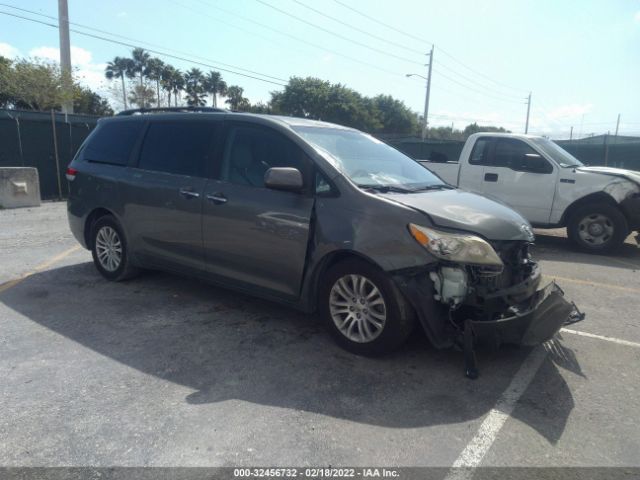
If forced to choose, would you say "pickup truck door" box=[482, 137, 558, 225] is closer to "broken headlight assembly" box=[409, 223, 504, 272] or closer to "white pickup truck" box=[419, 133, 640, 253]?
"white pickup truck" box=[419, 133, 640, 253]

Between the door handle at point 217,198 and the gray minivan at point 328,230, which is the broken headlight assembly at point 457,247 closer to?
the gray minivan at point 328,230

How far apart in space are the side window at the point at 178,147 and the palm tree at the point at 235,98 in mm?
66932

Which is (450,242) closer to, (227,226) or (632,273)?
(227,226)

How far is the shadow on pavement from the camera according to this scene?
315cm

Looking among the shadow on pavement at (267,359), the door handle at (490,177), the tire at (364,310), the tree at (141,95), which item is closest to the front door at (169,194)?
the shadow on pavement at (267,359)

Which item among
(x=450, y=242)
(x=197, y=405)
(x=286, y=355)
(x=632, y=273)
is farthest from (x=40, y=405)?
(x=632, y=273)

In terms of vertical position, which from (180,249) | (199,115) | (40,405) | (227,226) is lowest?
(40,405)

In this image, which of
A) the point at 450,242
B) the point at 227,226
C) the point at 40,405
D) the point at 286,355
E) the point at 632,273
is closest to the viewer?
the point at 40,405

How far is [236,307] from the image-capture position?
489 cm

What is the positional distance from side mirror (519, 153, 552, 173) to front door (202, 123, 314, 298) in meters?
5.59

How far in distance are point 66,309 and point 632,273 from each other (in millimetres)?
7076

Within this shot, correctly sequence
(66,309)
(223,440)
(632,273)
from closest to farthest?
(223,440), (66,309), (632,273)

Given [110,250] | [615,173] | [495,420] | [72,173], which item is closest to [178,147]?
[110,250]

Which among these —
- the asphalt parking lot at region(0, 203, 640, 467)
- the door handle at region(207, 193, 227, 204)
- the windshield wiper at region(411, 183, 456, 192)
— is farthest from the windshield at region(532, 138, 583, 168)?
the door handle at region(207, 193, 227, 204)
